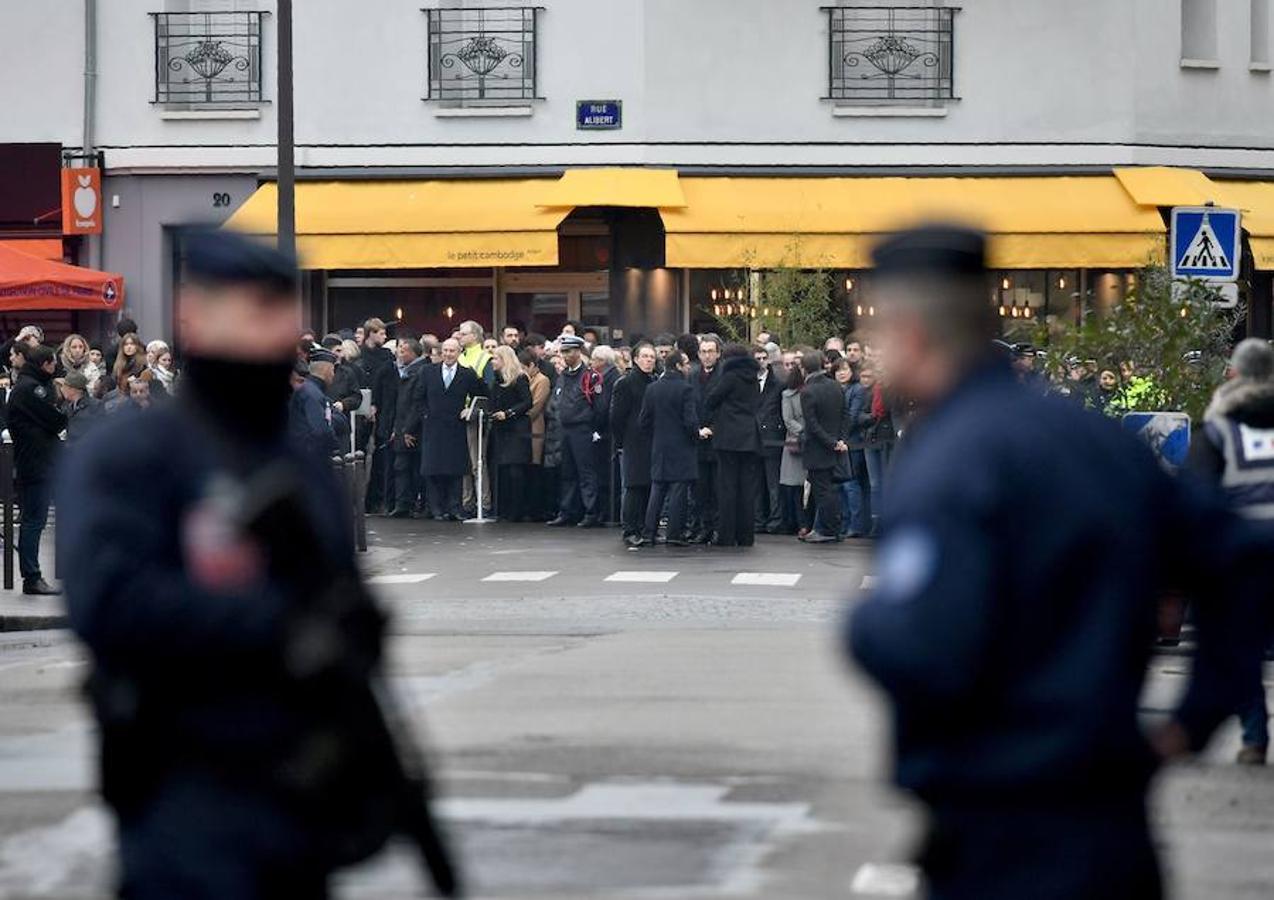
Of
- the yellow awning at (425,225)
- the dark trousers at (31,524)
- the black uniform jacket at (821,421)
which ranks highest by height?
the yellow awning at (425,225)

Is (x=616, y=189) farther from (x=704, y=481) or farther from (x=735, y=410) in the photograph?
(x=735, y=410)

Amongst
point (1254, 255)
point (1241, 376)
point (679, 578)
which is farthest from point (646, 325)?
point (1241, 376)

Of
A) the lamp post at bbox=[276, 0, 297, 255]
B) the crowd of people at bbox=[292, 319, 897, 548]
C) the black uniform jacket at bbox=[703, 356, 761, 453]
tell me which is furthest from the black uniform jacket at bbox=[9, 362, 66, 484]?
the black uniform jacket at bbox=[703, 356, 761, 453]

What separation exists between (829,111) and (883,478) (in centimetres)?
1094

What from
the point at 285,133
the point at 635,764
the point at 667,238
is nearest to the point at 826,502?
the point at 285,133

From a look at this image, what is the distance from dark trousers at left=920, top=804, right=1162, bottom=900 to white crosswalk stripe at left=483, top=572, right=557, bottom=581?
17.1m

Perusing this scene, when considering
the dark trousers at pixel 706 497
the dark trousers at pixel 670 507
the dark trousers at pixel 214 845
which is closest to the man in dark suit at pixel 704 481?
the dark trousers at pixel 706 497

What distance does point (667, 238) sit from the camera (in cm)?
3406

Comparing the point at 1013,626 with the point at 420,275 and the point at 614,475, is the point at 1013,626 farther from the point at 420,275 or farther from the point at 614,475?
the point at 420,275

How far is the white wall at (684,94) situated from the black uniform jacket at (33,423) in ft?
53.8

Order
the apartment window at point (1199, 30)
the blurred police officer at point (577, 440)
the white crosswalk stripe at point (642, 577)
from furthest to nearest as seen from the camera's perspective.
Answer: the apartment window at point (1199, 30), the blurred police officer at point (577, 440), the white crosswalk stripe at point (642, 577)

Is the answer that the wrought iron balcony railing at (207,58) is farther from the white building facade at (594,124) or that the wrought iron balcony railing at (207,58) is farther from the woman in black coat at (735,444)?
the woman in black coat at (735,444)

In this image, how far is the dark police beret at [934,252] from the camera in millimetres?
4117

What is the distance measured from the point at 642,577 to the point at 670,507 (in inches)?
135
